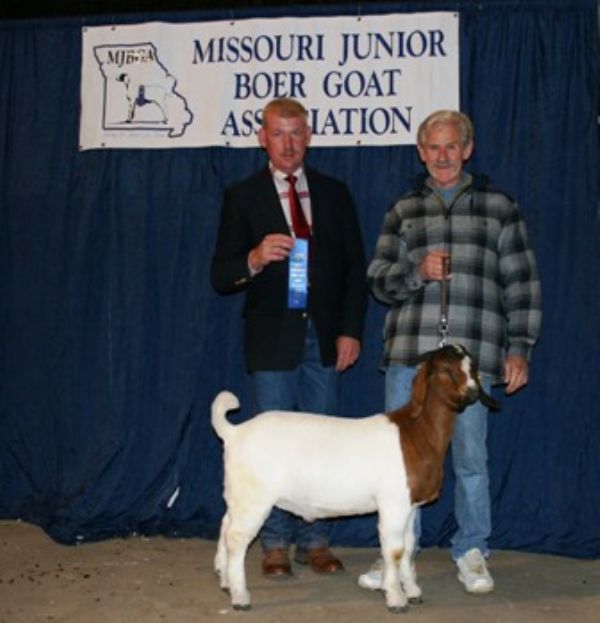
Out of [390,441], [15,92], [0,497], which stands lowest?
[0,497]

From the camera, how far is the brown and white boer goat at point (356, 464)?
3.83 m

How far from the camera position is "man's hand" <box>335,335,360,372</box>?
4.46m

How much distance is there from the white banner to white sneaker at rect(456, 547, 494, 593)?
205 cm

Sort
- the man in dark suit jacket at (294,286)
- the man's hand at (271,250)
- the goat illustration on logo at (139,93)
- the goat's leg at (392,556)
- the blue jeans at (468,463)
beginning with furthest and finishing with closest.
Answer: the goat illustration on logo at (139,93) → the man in dark suit jacket at (294,286) → the blue jeans at (468,463) → the man's hand at (271,250) → the goat's leg at (392,556)

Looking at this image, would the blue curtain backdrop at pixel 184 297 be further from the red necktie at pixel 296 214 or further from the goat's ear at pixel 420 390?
the goat's ear at pixel 420 390

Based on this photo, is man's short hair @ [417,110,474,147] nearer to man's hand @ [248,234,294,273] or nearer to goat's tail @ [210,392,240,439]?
man's hand @ [248,234,294,273]

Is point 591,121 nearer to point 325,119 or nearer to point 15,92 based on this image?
point 325,119

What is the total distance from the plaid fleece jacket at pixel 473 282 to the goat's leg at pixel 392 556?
72 centimetres

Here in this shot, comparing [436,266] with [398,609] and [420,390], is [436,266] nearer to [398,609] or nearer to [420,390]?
[420,390]

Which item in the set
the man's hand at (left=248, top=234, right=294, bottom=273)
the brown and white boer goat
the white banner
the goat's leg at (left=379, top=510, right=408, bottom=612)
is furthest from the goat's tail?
the white banner

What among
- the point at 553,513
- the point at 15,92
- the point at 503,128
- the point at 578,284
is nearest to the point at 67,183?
the point at 15,92

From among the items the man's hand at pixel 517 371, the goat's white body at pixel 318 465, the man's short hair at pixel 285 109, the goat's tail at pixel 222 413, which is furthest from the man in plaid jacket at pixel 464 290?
the goat's tail at pixel 222 413

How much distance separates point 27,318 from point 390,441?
2.48m

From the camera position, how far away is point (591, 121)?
4.89 metres
